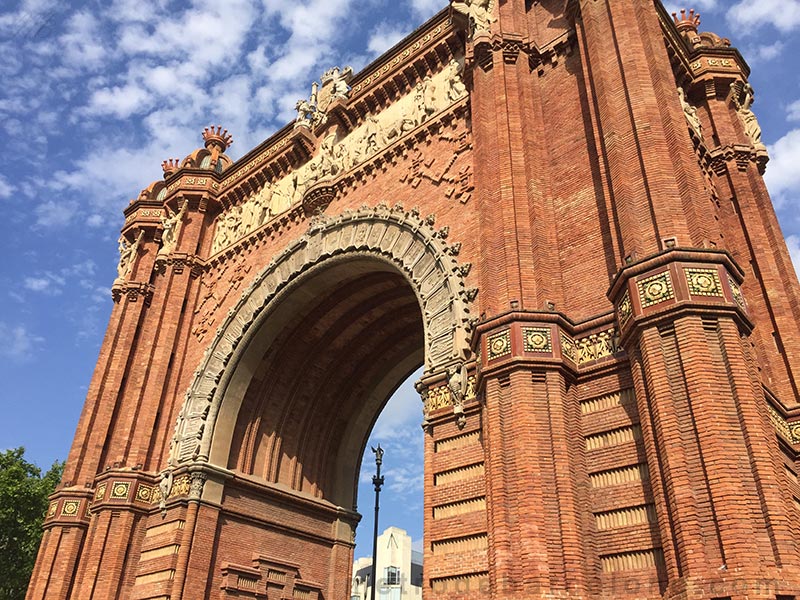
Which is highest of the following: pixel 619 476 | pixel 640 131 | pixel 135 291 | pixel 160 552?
pixel 135 291

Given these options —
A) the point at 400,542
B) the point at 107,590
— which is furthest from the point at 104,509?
the point at 400,542

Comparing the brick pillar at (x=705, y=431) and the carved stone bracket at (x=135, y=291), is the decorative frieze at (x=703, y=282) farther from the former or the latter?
the carved stone bracket at (x=135, y=291)

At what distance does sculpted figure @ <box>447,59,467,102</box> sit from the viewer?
15.0 meters

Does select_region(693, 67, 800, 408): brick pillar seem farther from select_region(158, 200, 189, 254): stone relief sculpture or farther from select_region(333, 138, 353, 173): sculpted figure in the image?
select_region(158, 200, 189, 254): stone relief sculpture

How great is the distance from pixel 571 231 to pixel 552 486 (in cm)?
453

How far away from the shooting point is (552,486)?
8758mm

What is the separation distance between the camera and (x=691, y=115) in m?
15.0

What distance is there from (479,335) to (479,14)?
717cm

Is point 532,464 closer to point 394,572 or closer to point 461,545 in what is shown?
point 461,545

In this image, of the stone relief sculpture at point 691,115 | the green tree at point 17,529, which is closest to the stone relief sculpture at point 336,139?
the stone relief sculpture at point 691,115

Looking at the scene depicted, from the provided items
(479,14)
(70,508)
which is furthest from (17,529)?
(479,14)

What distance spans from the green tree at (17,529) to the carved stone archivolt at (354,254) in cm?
1489

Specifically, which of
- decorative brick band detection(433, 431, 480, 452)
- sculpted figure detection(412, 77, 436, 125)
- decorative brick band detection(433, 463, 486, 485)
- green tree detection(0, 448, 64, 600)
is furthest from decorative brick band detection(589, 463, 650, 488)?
green tree detection(0, 448, 64, 600)

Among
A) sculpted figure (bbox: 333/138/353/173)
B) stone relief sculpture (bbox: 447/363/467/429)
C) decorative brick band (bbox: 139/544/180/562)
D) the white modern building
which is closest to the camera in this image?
stone relief sculpture (bbox: 447/363/467/429)
